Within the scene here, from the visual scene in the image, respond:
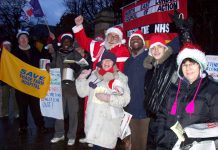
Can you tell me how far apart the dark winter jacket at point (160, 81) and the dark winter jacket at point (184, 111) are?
0.72 ft

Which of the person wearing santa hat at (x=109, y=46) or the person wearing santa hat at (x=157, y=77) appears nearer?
the person wearing santa hat at (x=157, y=77)

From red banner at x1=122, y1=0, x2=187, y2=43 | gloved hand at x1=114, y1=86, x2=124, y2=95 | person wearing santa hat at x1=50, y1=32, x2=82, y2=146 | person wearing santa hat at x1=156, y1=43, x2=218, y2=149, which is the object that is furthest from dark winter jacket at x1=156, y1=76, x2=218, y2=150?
red banner at x1=122, y1=0, x2=187, y2=43

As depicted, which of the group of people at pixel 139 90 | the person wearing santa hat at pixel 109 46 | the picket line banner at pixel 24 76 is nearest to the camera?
the group of people at pixel 139 90

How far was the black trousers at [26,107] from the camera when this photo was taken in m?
6.79

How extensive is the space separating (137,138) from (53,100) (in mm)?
2550

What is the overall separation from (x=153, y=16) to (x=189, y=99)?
4.23 m

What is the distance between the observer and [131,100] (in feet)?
14.2

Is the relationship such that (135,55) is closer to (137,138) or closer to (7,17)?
(137,138)

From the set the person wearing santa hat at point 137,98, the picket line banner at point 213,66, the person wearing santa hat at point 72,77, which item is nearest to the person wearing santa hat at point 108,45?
the person wearing santa hat at point 72,77

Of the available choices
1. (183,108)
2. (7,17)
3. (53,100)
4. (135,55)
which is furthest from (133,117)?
(7,17)

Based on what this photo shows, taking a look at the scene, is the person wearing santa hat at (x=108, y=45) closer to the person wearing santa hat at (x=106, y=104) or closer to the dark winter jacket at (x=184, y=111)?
the person wearing santa hat at (x=106, y=104)

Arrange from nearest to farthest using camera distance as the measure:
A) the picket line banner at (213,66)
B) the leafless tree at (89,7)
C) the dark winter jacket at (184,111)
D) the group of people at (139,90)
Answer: the dark winter jacket at (184,111)
the group of people at (139,90)
the picket line banner at (213,66)
the leafless tree at (89,7)

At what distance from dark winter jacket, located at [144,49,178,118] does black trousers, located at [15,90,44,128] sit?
12.7 ft

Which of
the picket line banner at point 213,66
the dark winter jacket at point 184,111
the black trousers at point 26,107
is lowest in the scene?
the black trousers at point 26,107
